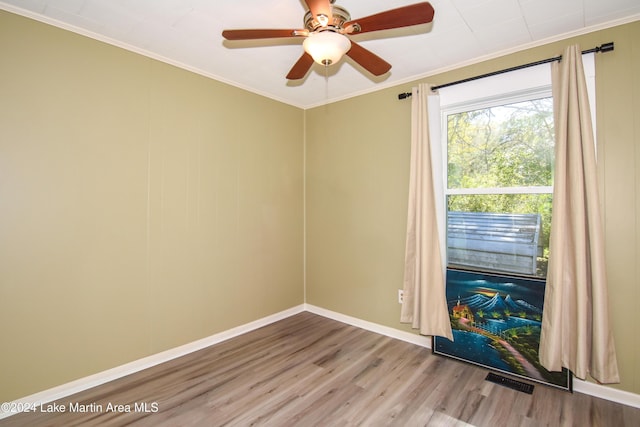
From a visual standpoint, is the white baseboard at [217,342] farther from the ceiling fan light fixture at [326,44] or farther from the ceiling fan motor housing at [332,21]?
the ceiling fan motor housing at [332,21]

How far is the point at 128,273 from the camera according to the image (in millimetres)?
2443

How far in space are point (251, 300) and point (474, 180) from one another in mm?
2506

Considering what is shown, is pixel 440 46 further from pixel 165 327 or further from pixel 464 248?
pixel 165 327

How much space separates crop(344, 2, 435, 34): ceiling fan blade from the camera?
140cm

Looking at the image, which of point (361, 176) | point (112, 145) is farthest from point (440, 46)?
point (112, 145)

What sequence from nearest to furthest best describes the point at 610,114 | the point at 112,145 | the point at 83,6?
the point at 83,6, the point at 610,114, the point at 112,145

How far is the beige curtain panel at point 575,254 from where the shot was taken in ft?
6.64

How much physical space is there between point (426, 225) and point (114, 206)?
2542mm

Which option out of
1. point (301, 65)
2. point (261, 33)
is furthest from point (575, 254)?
point (261, 33)

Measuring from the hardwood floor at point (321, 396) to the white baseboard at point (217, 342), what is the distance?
59 mm

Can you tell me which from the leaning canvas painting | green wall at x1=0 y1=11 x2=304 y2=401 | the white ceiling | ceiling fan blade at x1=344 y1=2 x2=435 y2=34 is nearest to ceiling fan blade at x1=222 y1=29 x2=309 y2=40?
ceiling fan blade at x1=344 y1=2 x2=435 y2=34

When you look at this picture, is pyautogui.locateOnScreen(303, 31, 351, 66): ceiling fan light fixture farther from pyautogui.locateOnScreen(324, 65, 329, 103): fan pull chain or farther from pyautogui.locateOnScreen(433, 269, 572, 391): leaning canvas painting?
pyautogui.locateOnScreen(433, 269, 572, 391): leaning canvas painting

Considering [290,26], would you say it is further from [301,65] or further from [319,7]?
[319,7]

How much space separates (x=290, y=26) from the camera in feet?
7.06
